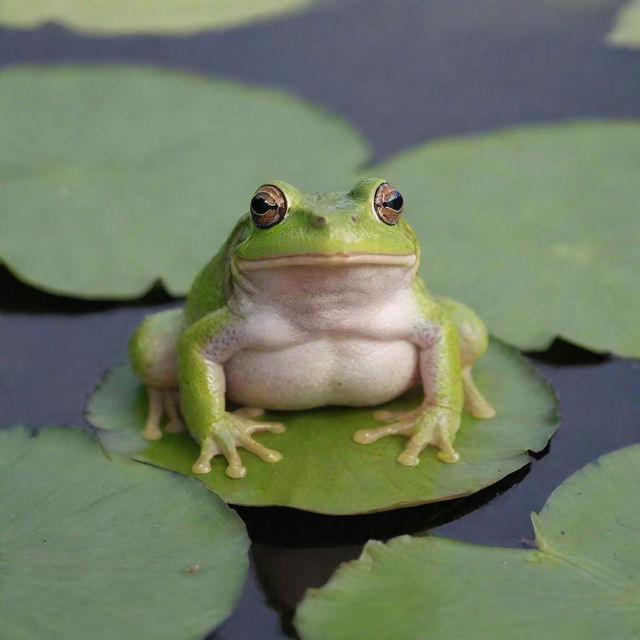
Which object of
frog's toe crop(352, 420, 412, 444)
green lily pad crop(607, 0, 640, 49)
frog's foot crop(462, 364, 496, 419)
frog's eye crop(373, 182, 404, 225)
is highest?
green lily pad crop(607, 0, 640, 49)

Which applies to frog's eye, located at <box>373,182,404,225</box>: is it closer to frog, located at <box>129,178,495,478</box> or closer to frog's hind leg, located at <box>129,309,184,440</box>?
frog, located at <box>129,178,495,478</box>

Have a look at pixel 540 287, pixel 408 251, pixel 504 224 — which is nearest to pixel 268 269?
pixel 408 251

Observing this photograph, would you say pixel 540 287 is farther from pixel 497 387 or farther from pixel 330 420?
pixel 330 420

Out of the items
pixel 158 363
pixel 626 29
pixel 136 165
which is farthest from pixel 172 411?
pixel 626 29

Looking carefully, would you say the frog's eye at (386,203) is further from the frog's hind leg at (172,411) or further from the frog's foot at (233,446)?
the frog's hind leg at (172,411)

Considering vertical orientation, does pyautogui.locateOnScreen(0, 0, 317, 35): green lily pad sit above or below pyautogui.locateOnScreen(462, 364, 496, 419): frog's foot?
above

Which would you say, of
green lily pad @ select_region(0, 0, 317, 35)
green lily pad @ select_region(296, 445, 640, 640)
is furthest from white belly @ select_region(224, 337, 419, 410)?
green lily pad @ select_region(0, 0, 317, 35)
